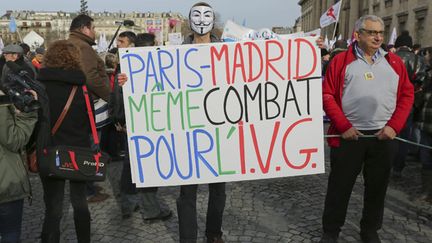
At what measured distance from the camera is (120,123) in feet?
14.3

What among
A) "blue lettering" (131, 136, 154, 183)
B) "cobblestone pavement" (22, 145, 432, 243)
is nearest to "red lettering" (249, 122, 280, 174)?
"blue lettering" (131, 136, 154, 183)

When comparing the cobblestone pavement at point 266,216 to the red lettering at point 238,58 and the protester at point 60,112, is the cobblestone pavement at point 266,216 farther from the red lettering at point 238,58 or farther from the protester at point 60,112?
the red lettering at point 238,58

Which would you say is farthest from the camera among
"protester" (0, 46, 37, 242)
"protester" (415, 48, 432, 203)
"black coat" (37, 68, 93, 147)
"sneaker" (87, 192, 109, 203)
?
"sneaker" (87, 192, 109, 203)

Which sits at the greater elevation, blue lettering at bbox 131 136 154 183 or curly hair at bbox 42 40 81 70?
curly hair at bbox 42 40 81 70

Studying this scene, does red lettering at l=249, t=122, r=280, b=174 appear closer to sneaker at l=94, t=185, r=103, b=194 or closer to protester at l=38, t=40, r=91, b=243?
protester at l=38, t=40, r=91, b=243

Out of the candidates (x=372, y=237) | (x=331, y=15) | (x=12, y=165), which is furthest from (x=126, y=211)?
(x=331, y=15)

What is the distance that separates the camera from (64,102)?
3.29 metres

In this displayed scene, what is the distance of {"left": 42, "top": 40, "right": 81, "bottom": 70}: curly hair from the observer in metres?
3.33

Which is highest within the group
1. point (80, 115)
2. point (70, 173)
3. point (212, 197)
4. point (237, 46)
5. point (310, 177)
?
point (237, 46)

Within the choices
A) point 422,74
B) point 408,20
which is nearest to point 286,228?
point 422,74

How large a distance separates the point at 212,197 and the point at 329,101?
124 cm

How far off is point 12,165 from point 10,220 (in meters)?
0.40

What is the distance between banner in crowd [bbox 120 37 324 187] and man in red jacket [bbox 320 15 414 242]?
0.36 meters

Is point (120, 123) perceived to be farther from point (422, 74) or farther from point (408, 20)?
point (408, 20)
